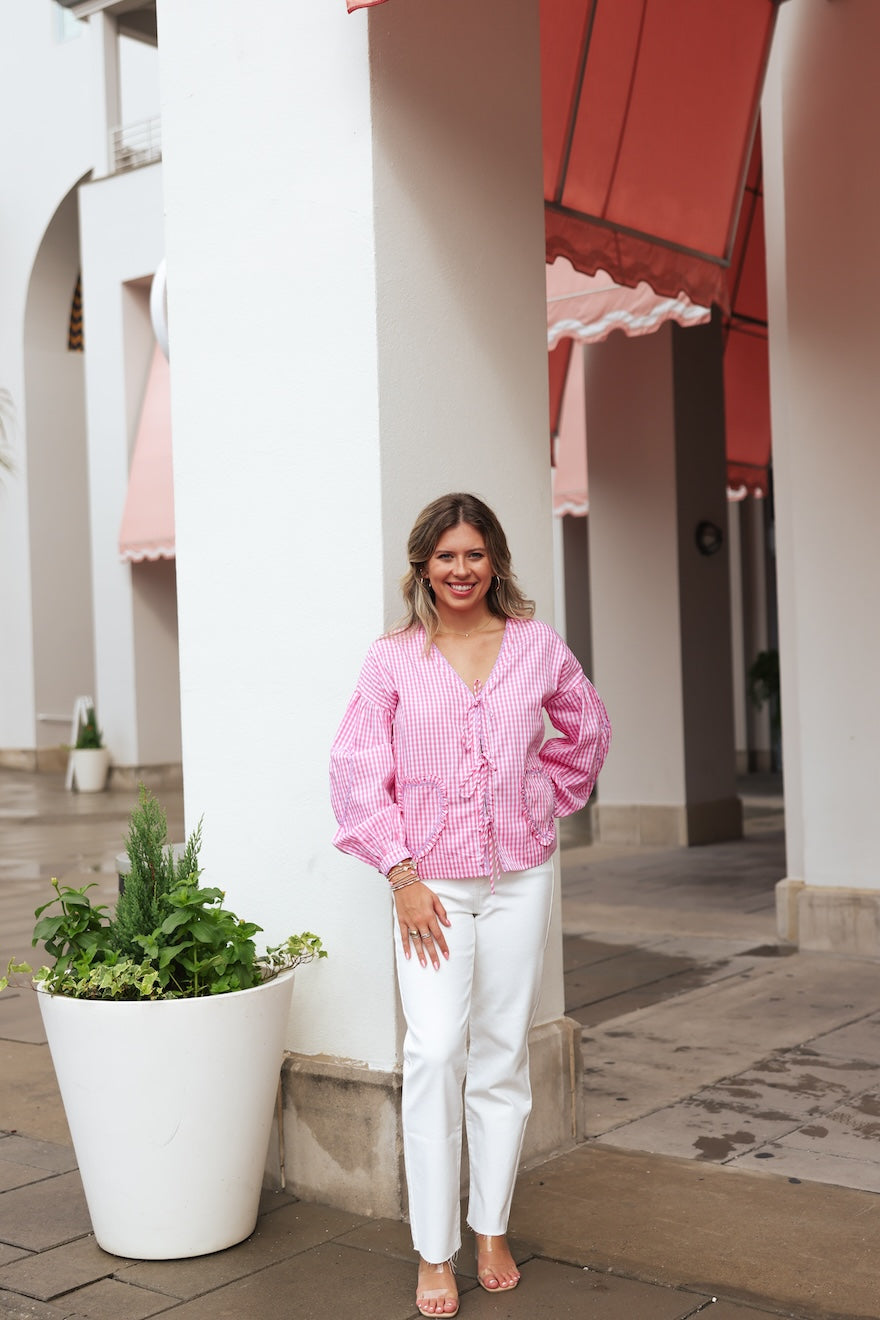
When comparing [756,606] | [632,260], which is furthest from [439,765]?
[756,606]

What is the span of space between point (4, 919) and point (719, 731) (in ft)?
17.5

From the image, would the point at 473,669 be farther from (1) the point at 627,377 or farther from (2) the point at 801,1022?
(1) the point at 627,377

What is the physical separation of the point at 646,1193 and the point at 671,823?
7018 millimetres

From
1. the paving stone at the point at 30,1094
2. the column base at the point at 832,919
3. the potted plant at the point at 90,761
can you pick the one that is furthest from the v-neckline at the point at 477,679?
the potted plant at the point at 90,761

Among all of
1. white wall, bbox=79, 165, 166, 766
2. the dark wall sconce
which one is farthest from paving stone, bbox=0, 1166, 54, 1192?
white wall, bbox=79, 165, 166, 766

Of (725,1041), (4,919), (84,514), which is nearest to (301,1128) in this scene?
(725,1041)

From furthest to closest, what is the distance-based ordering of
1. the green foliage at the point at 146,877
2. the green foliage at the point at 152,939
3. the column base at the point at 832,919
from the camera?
the column base at the point at 832,919 < the green foliage at the point at 146,877 < the green foliage at the point at 152,939

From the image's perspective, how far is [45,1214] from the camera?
12.5 feet

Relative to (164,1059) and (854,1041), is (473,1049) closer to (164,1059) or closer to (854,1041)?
(164,1059)

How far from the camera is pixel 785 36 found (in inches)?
275

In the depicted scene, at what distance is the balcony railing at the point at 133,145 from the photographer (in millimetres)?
19203

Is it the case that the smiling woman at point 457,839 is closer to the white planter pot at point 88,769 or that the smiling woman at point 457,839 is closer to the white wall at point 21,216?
the white planter pot at point 88,769

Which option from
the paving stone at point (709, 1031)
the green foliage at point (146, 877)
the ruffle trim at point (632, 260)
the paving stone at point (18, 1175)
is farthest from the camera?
the ruffle trim at point (632, 260)

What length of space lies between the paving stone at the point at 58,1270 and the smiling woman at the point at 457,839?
0.80m
